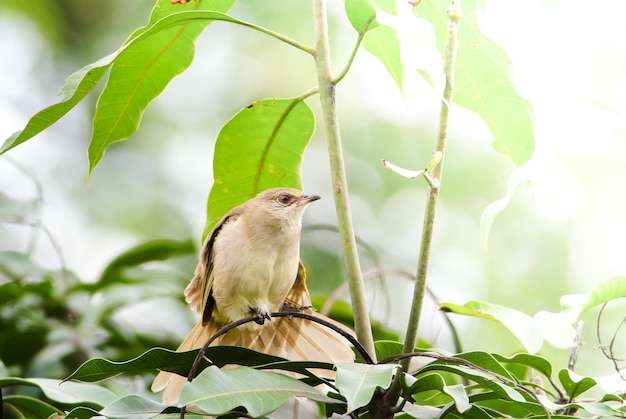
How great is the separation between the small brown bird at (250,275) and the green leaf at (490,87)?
0.71 metres

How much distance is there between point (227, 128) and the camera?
6.09 ft

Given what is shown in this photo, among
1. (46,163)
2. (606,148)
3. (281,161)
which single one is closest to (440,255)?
(606,148)

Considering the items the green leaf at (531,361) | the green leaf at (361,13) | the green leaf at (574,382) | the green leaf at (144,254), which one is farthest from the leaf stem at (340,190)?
the green leaf at (144,254)

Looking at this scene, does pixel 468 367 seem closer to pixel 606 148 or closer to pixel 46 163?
pixel 606 148

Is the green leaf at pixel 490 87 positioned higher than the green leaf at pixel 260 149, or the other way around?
the green leaf at pixel 490 87

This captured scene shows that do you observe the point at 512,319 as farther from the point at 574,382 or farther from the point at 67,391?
the point at 67,391

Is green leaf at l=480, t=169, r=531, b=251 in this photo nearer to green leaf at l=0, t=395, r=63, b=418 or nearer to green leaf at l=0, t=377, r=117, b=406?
green leaf at l=0, t=377, r=117, b=406

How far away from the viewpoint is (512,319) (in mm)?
1622

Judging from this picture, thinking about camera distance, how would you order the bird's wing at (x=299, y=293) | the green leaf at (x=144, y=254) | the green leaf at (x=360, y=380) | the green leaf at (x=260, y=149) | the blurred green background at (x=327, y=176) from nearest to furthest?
the green leaf at (x=360, y=380) → the green leaf at (x=260, y=149) → the bird's wing at (x=299, y=293) → the green leaf at (x=144, y=254) → the blurred green background at (x=327, y=176)

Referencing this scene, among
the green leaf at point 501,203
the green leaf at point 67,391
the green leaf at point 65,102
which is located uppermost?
the green leaf at point 65,102

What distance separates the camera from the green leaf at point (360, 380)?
109 cm

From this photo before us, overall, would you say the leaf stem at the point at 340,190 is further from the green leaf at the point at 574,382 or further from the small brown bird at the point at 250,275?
the small brown bird at the point at 250,275

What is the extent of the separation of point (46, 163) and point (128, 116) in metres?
5.75

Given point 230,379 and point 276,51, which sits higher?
point 276,51
